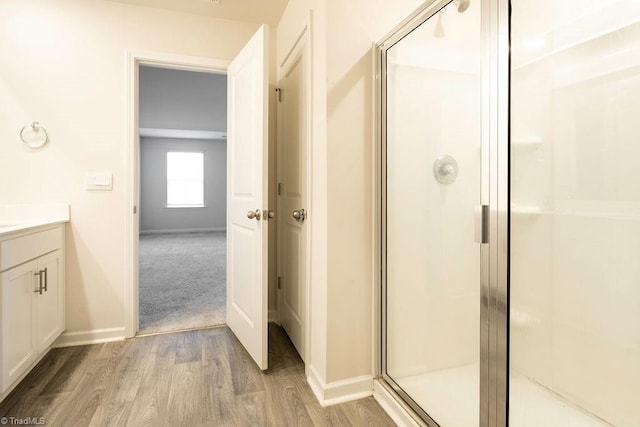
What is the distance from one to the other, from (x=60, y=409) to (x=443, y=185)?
7.01 feet

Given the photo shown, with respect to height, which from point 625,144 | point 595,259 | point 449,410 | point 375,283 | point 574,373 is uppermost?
point 625,144

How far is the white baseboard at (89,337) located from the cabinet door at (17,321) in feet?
1.60

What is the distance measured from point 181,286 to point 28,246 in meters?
2.04

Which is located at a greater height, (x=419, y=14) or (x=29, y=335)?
(x=419, y=14)

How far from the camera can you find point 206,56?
103 inches

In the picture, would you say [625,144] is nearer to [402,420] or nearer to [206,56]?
[402,420]

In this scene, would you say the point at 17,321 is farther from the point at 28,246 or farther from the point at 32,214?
the point at 32,214

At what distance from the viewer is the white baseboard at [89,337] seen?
2.30 m

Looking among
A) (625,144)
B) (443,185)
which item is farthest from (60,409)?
(625,144)

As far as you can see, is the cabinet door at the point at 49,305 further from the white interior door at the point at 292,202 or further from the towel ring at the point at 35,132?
the white interior door at the point at 292,202

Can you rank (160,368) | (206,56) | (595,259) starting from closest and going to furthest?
1. (595,259)
2. (160,368)
3. (206,56)

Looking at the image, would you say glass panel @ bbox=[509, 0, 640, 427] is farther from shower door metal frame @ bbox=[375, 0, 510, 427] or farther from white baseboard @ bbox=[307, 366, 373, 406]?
white baseboard @ bbox=[307, 366, 373, 406]

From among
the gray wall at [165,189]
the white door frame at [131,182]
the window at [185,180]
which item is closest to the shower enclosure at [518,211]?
the white door frame at [131,182]

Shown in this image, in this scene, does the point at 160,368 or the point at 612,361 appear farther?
the point at 160,368
